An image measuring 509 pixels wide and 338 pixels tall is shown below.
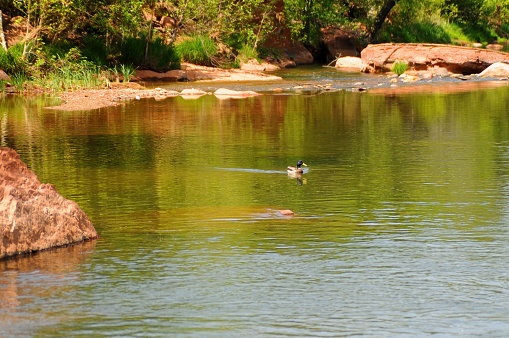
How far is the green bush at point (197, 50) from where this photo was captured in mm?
39281

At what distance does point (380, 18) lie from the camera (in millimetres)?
51344

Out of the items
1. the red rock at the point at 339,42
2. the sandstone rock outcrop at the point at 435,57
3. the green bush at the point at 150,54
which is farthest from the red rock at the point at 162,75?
the red rock at the point at 339,42

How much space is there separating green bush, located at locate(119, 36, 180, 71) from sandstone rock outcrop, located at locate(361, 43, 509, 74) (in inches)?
397

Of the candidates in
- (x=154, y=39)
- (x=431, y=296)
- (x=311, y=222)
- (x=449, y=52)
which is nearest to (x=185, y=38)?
(x=154, y=39)

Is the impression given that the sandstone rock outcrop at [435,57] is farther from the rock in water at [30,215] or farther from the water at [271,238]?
the rock in water at [30,215]

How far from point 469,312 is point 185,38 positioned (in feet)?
118

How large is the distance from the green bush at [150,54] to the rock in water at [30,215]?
28.6 meters

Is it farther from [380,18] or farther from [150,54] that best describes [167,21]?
[380,18]

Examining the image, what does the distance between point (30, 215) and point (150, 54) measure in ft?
99.5

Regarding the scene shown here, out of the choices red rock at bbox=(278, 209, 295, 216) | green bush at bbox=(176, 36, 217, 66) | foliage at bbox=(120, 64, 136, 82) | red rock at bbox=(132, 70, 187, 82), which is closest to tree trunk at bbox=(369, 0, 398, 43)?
green bush at bbox=(176, 36, 217, 66)

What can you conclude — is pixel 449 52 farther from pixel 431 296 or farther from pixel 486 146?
pixel 431 296

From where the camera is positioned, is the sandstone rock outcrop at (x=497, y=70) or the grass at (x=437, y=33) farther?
the grass at (x=437, y=33)

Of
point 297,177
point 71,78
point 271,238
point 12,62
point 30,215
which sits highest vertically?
point 12,62

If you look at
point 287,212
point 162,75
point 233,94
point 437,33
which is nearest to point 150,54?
point 162,75
